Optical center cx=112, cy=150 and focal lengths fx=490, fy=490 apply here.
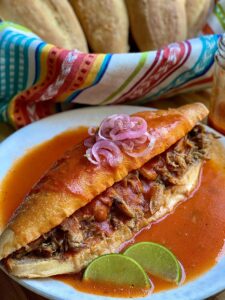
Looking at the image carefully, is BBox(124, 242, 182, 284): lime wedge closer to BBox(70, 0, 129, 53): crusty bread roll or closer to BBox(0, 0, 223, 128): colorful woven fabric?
BBox(0, 0, 223, 128): colorful woven fabric

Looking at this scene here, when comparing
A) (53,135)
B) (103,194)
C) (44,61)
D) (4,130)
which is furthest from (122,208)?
(4,130)

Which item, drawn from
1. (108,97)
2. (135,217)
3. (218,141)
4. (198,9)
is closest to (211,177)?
(218,141)

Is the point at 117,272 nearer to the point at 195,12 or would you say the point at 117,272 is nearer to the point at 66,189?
the point at 66,189

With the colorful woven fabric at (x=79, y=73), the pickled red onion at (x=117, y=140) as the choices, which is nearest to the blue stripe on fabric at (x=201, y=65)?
the colorful woven fabric at (x=79, y=73)

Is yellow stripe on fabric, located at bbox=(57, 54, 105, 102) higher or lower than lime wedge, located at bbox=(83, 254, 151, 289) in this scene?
higher

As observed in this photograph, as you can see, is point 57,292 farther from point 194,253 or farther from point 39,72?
point 39,72

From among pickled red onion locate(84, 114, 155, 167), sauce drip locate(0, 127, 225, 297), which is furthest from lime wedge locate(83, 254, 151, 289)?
pickled red onion locate(84, 114, 155, 167)
